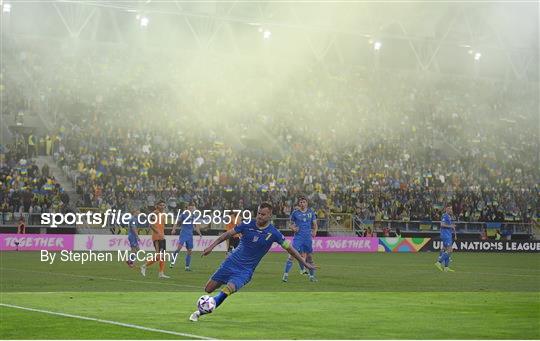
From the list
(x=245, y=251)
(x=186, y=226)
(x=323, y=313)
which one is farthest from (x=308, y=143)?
(x=245, y=251)

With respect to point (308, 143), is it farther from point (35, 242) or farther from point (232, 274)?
point (232, 274)

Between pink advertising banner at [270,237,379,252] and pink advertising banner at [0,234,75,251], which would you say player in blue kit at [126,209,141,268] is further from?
pink advertising banner at [270,237,379,252]

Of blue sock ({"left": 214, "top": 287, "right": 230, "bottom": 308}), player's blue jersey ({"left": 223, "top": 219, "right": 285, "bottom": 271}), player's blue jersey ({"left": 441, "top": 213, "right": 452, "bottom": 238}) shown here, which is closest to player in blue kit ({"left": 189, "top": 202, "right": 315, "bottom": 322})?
player's blue jersey ({"left": 223, "top": 219, "right": 285, "bottom": 271})

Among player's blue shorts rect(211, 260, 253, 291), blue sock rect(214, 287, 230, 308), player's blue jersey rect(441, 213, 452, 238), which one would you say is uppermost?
player's blue jersey rect(441, 213, 452, 238)

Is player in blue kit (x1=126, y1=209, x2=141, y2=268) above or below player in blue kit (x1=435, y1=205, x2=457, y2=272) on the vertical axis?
below

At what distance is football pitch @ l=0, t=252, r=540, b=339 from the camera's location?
1197 cm

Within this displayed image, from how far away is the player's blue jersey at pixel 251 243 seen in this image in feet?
41.6

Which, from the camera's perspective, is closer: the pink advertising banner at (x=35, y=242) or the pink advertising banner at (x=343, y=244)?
the pink advertising banner at (x=35, y=242)

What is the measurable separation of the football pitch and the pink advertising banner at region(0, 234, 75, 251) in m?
8.50

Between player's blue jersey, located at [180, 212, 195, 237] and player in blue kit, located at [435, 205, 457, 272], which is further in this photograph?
player in blue kit, located at [435, 205, 457, 272]

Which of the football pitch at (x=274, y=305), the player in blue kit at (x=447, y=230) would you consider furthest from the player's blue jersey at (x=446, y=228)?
the football pitch at (x=274, y=305)

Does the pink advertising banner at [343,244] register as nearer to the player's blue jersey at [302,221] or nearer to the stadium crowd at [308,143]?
the stadium crowd at [308,143]

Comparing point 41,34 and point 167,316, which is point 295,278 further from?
point 41,34

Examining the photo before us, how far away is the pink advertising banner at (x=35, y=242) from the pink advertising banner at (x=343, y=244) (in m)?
9.53
